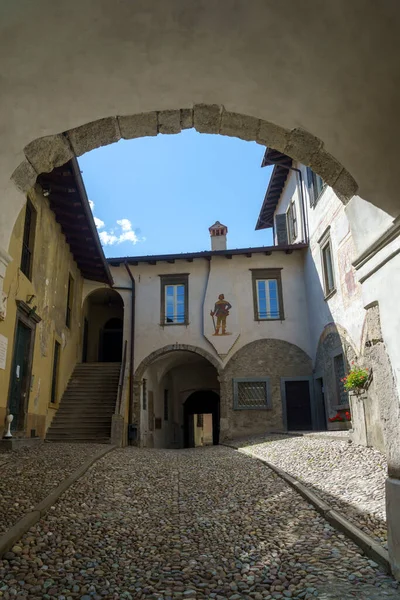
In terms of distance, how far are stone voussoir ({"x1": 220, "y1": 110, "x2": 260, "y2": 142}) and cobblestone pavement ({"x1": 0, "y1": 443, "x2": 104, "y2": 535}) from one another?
3.76 m

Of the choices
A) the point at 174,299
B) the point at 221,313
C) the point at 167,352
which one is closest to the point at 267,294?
the point at 221,313

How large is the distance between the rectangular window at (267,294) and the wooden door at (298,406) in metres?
2.36

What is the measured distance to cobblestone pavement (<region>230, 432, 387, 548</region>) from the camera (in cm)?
442

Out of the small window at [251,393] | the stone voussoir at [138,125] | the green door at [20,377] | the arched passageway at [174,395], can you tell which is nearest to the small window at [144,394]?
the arched passageway at [174,395]

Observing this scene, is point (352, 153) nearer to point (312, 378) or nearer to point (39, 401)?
point (39, 401)

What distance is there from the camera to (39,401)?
1161cm

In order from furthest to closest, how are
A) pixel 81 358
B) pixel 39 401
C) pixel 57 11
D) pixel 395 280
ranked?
1. pixel 81 358
2. pixel 39 401
3. pixel 395 280
4. pixel 57 11

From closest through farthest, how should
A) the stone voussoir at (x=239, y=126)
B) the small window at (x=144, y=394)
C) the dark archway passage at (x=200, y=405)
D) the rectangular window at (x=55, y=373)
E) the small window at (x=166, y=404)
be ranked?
1. the stone voussoir at (x=239, y=126)
2. the rectangular window at (x=55, y=373)
3. the small window at (x=144, y=394)
4. the small window at (x=166, y=404)
5. the dark archway passage at (x=200, y=405)

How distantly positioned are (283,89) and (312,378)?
13364 mm

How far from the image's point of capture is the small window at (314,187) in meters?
14.2

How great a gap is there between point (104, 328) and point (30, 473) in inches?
519

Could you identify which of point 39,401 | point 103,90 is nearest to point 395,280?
point 103,90

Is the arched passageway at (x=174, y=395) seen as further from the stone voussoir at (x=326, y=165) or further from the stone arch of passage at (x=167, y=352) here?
the stone voussoir at (x=326, y=165)

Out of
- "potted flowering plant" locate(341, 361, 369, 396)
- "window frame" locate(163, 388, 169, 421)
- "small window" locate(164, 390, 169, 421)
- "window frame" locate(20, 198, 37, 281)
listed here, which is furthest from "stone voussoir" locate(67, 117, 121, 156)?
"small window" locate(164, 390, 169, 421)
